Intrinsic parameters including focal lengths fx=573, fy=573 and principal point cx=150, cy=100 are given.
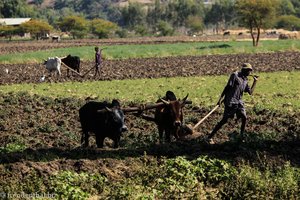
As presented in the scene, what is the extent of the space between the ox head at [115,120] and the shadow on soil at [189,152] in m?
0.47

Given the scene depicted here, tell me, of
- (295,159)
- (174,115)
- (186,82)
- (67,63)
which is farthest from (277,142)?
(67,63)

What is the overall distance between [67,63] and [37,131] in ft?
49.0

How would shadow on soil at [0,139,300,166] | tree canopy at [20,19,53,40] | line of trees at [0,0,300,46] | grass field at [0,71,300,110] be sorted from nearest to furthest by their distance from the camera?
shadow on soil at [0,139,300,166] < grass field at [0,71,300,110] < tree canopy at [20,19,53,40] < line of trees at [0,0,300,46]

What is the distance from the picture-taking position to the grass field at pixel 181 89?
19.4 m

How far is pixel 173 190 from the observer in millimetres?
8156

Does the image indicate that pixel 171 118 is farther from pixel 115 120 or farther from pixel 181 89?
pixel 181 89

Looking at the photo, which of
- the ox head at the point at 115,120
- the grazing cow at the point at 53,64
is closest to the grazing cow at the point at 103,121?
the ox head at the point at 115,120

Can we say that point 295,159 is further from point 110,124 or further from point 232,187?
point 110,124

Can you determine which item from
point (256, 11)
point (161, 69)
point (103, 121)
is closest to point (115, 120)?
point (103, 121)

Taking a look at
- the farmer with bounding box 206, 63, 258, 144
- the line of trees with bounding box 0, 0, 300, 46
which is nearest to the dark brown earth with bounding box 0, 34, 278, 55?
the line of trees with bounding box 0, 0, 300, 46

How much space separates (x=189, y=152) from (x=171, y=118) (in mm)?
1180

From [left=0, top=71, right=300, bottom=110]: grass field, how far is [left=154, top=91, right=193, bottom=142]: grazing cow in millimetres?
5740

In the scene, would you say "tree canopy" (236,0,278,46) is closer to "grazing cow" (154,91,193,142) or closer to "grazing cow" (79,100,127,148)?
"grazing cow" (154,91,193,142)

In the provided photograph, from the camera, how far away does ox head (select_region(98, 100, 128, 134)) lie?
11.5 metres
